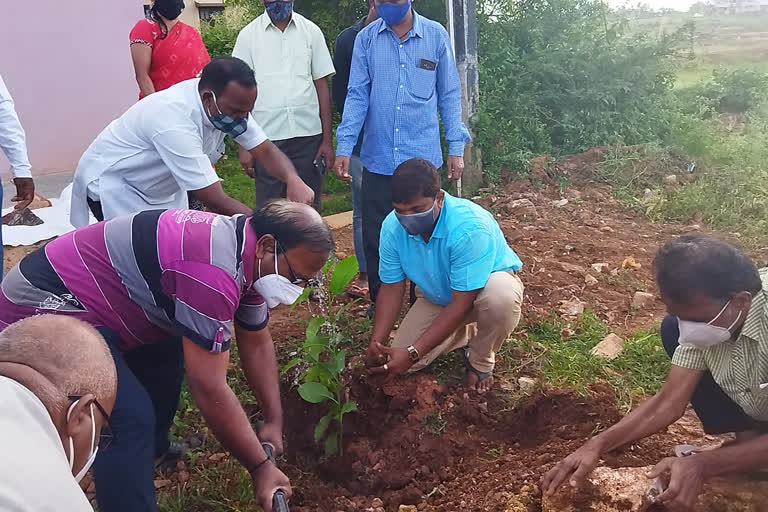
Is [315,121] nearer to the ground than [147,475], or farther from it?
farther from it

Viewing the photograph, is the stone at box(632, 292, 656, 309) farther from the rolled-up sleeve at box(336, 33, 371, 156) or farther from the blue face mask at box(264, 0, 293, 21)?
the blue face mask at box(264, 0, 293, 21)

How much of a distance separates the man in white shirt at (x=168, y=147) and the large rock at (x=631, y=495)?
1.67 metres

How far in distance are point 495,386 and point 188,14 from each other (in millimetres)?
15757

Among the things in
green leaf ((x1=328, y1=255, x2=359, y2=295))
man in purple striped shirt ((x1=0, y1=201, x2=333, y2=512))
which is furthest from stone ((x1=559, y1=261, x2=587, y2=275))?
man in purple striped shirt ((x1=0, y1=201, x2=333, y2=512))

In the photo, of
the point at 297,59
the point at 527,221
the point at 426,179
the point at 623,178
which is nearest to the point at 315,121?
the point at 297,59

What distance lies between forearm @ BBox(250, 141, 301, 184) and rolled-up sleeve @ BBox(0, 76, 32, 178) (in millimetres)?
1265

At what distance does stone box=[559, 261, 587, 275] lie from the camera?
4.68 meters

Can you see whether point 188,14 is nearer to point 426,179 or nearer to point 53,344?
point 426,179

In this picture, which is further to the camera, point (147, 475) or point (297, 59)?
point (297, 59)

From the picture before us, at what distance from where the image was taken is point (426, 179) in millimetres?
2969

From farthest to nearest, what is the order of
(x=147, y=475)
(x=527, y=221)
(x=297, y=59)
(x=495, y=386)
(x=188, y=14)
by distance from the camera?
(x=188, y=14) → (x=527, y=221) → (x=297, y=59) → (x=495, y=386) → (x=147, y=475)

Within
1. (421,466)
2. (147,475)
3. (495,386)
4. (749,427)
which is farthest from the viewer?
(495,386)

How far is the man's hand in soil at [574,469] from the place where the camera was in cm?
217

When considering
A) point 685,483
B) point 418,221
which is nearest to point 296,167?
point 418,221
